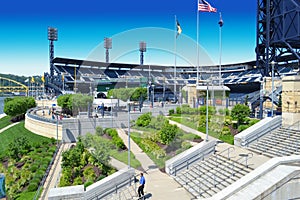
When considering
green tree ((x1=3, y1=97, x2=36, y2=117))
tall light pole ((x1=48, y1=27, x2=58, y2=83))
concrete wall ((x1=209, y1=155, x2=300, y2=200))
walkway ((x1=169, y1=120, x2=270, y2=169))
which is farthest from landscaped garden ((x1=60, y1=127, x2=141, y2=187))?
tall light pole ((x1=48, y1=27, x2=58, y2=83))

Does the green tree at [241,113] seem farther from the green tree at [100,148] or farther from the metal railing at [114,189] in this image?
the green tree at [100,148]

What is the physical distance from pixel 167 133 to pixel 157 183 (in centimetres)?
275

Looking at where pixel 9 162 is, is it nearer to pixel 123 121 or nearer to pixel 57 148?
pixel 57 148

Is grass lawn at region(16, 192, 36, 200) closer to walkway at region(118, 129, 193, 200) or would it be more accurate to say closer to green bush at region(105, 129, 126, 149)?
green bush at region(105, 129, 126, 149)

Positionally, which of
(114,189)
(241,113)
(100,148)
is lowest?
(114,189)

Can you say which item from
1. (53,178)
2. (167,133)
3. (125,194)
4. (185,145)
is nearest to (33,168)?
(53,178)

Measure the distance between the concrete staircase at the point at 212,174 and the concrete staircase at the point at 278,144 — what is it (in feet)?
4.13

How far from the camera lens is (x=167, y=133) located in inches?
580

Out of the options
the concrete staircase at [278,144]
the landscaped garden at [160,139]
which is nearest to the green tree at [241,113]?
the concrete staircase at [278,144]

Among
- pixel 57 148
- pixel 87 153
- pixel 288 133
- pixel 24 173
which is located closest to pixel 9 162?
pixel 57 148

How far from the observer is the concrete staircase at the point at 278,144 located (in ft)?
47.2

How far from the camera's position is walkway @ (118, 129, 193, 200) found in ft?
38.3

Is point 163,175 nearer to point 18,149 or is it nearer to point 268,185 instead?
point 268,185

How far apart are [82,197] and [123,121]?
39.4 feet
